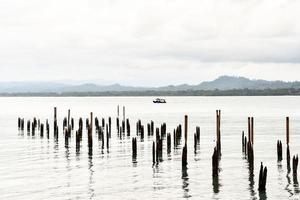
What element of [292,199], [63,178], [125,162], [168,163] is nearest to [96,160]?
[125,162]

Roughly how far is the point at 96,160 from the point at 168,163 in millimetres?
5136

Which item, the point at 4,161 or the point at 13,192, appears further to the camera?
the point at 4,161

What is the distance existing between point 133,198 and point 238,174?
8.74m

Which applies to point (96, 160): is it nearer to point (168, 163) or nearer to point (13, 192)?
point (168, 163)

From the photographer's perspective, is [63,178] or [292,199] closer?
[292,199]

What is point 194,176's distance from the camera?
102ft

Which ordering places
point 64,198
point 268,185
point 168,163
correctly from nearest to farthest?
point 64,198 < point 268,185 < point 168,163

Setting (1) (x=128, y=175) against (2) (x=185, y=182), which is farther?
(1) (x=128, y=175)

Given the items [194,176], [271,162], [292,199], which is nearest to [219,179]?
[194,176]

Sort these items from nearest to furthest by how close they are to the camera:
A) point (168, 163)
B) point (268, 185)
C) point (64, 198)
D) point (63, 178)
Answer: point (64, 198), point (268, 185), point (63, 178), point (168, 163)

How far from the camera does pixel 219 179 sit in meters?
30.1

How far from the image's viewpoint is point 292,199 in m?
25.3

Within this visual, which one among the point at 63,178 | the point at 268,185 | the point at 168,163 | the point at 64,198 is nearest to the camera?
the point at 64,198

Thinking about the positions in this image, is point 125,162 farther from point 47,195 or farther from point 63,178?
point 47,195
